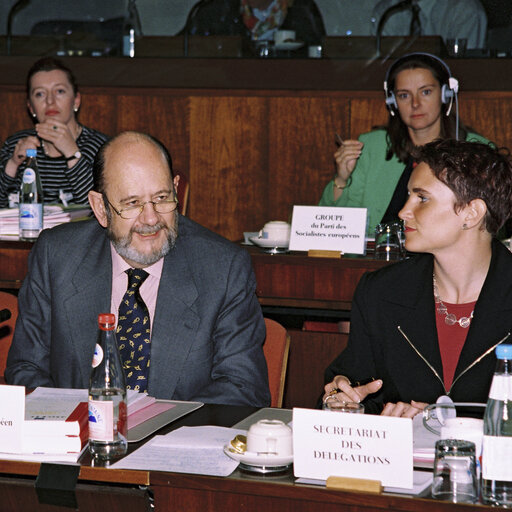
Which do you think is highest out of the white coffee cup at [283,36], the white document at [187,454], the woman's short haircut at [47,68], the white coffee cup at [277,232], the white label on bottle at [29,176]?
the white coffee cup at [283,36]

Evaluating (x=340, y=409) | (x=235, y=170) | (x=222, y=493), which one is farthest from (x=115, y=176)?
(x=235, y=170)

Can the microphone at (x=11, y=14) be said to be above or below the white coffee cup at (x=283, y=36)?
above

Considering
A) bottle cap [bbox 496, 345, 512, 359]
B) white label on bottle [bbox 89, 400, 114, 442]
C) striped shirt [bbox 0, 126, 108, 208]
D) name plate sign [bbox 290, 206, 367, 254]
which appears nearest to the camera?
bottle cap [bbox 496, 345, 512, 359]

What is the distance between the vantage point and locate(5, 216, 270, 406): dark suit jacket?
241cm

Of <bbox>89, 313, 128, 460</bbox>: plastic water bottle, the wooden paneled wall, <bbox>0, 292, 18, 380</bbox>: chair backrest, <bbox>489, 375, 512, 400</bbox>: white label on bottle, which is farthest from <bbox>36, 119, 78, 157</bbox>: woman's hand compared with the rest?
<bbox>489, 375, 512, 400</bbox>: white label on bottle

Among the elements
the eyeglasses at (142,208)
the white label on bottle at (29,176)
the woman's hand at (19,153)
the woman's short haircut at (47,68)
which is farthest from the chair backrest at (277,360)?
the woman's short haircut at (47,68)

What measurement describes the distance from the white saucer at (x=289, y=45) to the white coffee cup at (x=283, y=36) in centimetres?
1

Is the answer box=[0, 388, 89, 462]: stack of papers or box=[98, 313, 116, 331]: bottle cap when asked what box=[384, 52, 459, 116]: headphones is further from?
box=[0, 388, 89, 462]: stack of papers

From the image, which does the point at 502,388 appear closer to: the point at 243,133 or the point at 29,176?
the point at 29,176

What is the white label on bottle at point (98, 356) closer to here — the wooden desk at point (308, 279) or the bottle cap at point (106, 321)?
the bottle cap at point (106, 321)

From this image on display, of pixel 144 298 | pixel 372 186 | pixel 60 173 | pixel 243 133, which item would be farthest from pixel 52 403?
pixel 243 133

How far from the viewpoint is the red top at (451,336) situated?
2.42 metres

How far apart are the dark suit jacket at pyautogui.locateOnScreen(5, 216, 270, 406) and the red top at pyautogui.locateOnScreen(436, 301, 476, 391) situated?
480mm

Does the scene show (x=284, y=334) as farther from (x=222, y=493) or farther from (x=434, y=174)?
(x=222, y=493)
